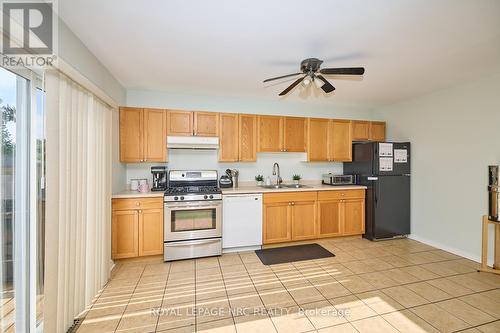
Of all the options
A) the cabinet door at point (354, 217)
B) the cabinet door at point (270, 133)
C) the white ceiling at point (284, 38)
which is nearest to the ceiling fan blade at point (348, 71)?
the white ceiling at point (284, 38)

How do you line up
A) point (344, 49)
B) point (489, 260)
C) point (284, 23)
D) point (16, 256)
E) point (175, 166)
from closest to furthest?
1. point (16, 256)
2. point (284, 23)
3. point (344, 49)
4. point (489, 260)
5. point (175, 166)

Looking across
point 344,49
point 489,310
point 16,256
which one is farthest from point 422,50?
point 16,256

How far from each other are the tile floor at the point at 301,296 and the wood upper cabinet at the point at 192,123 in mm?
1955

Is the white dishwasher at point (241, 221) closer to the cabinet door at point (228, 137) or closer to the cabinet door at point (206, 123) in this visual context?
the cabinet door at point (228, 137)

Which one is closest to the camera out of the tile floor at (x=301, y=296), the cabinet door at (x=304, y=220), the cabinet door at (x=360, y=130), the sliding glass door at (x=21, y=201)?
the sliding glass door at (x=21, y=201)

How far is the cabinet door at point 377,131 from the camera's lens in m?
4.46

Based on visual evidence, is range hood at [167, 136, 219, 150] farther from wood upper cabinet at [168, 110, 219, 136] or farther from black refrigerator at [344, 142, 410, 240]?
black refrigerator at [344, 142, 410, 240]

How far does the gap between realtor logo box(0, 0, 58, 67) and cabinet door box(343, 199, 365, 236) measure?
422 centimetres

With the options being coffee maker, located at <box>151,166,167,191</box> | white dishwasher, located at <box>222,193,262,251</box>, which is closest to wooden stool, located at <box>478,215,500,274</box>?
white dishwasher, located at <box>222,193,262,251</box>

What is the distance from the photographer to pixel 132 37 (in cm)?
208

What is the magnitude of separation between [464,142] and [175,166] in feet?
14.7

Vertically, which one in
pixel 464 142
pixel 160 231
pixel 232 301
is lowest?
pixel 232 301

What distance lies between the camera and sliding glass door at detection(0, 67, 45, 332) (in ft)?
4.90

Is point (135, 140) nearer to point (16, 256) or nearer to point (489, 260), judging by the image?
point (16, 256)
